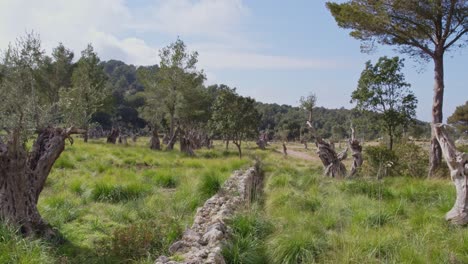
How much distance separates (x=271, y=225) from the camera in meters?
6.16

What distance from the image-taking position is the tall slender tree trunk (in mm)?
13859

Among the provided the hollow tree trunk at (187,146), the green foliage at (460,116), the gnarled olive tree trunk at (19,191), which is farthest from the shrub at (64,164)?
the green foliage at (460,116)

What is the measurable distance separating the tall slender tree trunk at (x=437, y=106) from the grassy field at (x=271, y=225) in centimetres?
393

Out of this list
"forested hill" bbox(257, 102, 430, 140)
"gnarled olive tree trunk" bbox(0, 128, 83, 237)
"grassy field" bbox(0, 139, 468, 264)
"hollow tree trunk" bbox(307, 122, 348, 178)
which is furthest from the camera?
"forested hill" bbox(257, 102, 430, 140)

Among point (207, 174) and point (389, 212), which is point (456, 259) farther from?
point (207, 174)

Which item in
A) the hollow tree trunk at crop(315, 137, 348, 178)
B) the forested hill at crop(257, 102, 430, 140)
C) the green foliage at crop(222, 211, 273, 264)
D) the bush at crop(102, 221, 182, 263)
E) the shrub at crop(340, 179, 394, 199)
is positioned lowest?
the bush at crop(102, 221, 182, 263)

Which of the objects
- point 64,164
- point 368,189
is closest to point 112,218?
point 368,189

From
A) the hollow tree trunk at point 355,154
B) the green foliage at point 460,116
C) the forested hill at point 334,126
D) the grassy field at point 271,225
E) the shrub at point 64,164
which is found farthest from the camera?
the green foliage at point 460,116

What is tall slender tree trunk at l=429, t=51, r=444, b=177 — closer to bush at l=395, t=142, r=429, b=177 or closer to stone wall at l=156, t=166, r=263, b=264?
bush at l=395, t=142, r=429, b=177

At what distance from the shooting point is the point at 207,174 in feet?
32.7

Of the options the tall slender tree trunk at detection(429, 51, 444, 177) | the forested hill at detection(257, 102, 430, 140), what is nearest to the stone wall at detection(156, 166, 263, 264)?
the tall slender tree trunk at detection(429, 51, 444, 177)

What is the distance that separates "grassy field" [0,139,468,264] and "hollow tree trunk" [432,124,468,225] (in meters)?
0.27

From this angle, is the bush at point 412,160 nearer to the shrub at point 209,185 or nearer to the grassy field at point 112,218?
the grassy field at point 112,218

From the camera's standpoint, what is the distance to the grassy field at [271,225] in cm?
503
